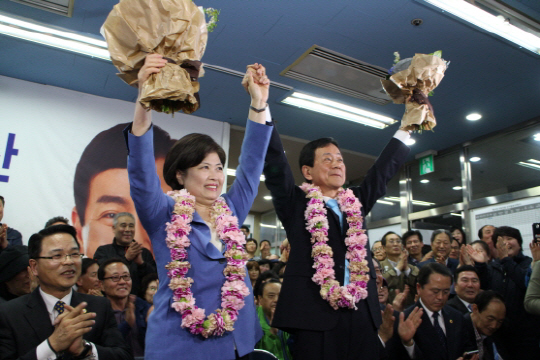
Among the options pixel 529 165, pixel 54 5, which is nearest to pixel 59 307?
pixel 54 5

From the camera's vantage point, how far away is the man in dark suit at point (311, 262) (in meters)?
1.88

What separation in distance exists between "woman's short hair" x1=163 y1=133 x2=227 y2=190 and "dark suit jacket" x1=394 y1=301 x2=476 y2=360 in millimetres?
2075

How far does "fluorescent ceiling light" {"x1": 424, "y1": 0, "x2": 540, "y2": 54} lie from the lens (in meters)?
3.88

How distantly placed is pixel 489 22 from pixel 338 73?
5.26 ft

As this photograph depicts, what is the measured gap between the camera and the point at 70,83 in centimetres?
561

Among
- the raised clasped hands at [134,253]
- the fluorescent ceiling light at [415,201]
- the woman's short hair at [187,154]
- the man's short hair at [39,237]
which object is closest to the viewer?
the woman's short hair at [187,154]

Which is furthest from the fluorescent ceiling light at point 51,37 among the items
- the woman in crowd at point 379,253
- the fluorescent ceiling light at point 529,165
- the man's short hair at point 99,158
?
the fluorescent ceiling light at point 529,165

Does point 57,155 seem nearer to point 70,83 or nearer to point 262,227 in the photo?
point 70,83

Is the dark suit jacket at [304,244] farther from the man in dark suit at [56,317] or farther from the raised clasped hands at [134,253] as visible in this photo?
the raised clasped hands at [134,253]

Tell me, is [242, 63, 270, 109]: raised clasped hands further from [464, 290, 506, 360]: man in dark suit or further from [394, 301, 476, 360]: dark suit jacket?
[464, 290, 506, 360]: man in dark suit

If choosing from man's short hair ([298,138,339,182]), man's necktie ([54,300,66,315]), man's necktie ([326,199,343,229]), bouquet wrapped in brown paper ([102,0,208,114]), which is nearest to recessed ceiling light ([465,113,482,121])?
man's short hair ([298,138,339,182])

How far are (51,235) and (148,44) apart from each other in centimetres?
154

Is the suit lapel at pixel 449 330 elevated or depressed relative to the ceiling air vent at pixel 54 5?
depressed

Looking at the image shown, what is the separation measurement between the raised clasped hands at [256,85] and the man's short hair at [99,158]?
13.9 ft
